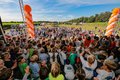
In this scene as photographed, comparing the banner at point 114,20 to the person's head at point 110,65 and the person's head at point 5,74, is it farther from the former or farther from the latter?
the person's head at point 5,74

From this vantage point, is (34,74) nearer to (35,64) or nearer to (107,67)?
(35,64)

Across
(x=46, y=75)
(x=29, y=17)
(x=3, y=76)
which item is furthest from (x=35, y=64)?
(x=29, y=17)

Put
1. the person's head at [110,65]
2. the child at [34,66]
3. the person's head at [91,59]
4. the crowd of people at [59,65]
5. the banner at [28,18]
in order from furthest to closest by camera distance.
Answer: the banner at [28,18] < the child at [34,66] < the person's head at [91,59] < the person's head at [110,65] < the crowd of people at [59,65]

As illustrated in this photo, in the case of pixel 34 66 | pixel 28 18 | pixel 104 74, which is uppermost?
pixel 28 18

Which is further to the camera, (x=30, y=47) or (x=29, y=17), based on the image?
(x=29, y=17)

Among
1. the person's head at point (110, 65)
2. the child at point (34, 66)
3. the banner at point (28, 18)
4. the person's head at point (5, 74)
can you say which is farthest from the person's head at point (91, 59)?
the banner at point (28, 18)

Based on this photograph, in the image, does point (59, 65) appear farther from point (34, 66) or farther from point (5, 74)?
point (34, 66)

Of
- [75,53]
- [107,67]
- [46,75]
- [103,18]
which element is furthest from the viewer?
[103,18]

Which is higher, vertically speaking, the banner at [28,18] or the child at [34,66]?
the banner at [28,18]

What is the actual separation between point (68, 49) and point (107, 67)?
4.63m

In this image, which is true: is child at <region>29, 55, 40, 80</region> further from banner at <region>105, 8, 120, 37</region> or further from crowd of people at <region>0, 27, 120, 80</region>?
banner at <region>105, 8, 120, 37</region>

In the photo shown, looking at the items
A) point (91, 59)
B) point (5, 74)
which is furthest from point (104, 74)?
point (5, 74)

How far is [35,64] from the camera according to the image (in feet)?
26.5

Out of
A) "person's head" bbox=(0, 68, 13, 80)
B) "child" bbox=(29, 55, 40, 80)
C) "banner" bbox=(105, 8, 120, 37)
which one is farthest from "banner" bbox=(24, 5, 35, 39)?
"person's head" bbox=(0, 68, 13, 80)
